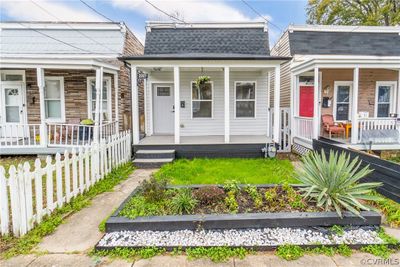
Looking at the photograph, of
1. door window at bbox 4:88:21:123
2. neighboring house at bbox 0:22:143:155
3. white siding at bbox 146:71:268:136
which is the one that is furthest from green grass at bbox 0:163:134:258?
door window at bbox 4:88:21:123

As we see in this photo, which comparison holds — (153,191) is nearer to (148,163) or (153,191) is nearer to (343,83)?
(148,163)

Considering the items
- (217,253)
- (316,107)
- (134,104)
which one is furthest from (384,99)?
(217,253)

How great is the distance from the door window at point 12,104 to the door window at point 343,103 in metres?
13.1

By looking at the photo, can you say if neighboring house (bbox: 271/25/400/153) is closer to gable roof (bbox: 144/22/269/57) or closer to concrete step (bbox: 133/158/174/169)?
gable roof (bbox: 144/22/269/57)

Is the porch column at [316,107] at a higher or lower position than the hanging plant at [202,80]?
lower

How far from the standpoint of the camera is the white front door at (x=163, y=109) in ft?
35.5

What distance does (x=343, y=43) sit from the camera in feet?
37.7

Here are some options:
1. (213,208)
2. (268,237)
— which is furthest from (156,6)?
(268,237)

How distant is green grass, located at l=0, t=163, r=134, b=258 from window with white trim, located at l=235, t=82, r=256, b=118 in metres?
6.25

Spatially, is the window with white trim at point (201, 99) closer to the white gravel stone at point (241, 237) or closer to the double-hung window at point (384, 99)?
the double-hung window at point (384, 99)

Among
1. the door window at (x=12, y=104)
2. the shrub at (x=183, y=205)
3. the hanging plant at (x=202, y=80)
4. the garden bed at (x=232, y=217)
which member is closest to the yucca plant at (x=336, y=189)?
the garden bed at (x=232, y=217)

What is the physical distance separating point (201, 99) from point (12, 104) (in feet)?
25.1

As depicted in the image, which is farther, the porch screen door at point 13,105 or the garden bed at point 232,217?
the porch screen door at point 13,105

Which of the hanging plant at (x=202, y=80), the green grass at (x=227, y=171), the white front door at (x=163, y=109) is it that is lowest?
the green grass at (x=227, y=171)
